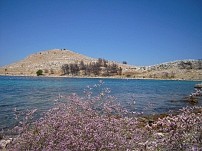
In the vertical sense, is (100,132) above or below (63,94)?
above

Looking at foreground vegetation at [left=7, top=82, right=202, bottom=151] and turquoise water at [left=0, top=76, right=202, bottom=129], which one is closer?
foreground vegetation at [left=7, top=82, right=202, bottom=151]

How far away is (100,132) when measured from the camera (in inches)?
297

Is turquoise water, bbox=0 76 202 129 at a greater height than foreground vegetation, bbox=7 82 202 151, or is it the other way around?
foreground vegetation, bbox=7 82 202 151

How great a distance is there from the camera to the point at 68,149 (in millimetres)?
7086

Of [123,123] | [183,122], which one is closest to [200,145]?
[183,122]

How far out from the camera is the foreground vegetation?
6809mm

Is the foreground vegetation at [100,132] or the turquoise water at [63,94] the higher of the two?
the foreground vegetation at [100,132]

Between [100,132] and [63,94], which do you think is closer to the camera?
[100,132]

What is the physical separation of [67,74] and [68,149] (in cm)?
18414

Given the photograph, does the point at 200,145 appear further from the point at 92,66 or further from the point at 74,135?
the point at 92,66

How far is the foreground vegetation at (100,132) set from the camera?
6809 mm

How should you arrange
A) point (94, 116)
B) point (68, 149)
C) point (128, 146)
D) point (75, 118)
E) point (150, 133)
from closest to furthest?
1. point (68, 149)
2. point (128, 146)
3. point (75, 118)
4. point (94, 116)
5. point (150, 133)

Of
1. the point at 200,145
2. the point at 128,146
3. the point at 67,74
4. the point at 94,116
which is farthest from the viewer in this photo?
the point at 67,74

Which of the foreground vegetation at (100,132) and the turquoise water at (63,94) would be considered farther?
the turquoise water at (63,94)
